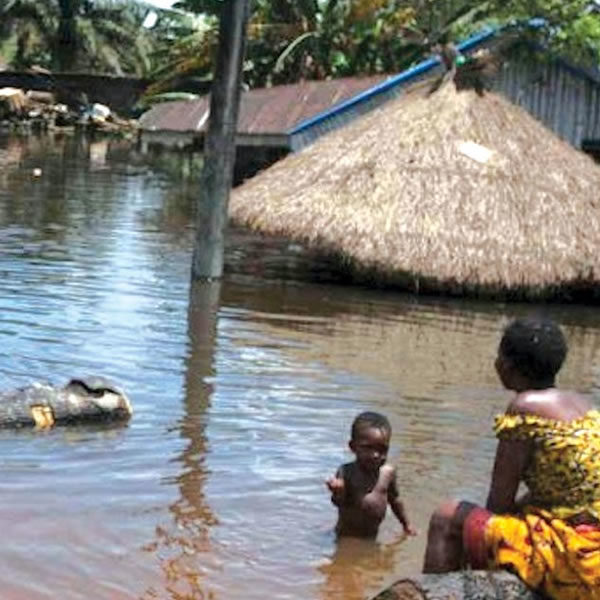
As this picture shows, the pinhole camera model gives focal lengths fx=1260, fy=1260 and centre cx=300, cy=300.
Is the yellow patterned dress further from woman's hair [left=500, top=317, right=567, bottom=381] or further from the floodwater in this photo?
the floodwater

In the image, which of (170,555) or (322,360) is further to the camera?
(322,360)

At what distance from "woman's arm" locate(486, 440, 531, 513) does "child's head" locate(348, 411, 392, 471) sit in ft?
4.81

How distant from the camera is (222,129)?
39.5ft

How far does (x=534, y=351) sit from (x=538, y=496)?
43 centimetres

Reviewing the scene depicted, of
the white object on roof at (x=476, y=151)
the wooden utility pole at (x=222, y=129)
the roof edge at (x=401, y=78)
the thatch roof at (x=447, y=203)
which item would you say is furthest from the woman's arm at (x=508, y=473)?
the roof edge at (x=401, y=78)

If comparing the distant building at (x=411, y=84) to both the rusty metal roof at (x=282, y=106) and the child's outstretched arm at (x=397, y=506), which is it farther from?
the child's outstretched arm at (x=397, y=506)

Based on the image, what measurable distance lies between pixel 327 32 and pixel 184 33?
11900 mm

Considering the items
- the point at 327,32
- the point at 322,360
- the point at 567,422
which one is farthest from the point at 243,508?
the point at 327,32

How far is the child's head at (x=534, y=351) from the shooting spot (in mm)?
3729

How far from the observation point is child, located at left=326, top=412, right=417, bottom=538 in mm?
5223

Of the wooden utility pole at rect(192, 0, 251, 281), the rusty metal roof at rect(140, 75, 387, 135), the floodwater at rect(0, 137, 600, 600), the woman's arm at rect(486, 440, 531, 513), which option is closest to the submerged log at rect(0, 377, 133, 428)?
the floodwater at rect(0, 137, 600, 600)

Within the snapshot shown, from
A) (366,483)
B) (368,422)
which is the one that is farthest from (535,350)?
(366,483)

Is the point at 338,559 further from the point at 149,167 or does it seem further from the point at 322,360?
the point at 149,167

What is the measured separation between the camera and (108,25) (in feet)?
177
